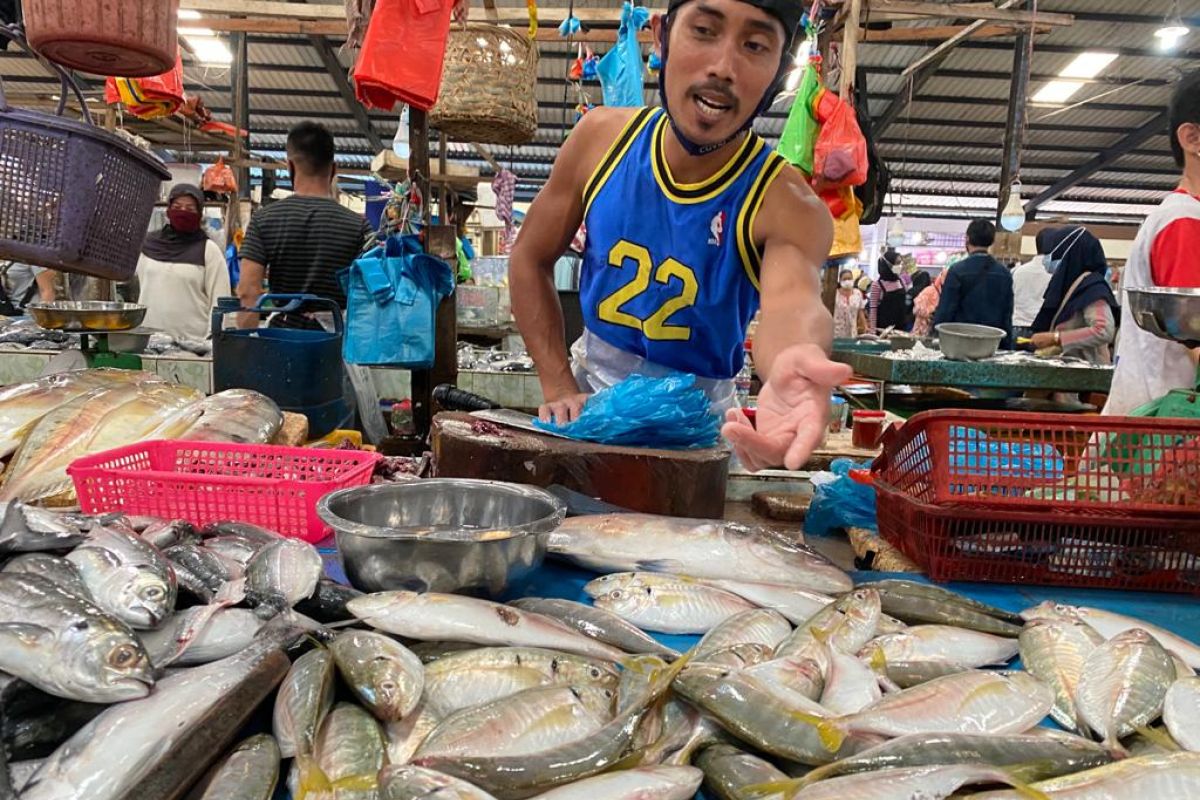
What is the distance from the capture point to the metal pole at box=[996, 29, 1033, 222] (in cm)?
834

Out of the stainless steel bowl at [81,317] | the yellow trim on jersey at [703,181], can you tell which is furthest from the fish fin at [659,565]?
the stainless steel bowl at [81,317]

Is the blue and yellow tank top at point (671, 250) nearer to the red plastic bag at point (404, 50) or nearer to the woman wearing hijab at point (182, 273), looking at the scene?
the red plastic bag at point (404, 50)

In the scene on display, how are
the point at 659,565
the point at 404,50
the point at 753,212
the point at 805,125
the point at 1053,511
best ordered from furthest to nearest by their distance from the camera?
the point at 805,125, the point at 404,50, the point at 753,212, the point at 1053,511, the point at 659,565

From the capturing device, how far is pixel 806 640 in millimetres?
1455

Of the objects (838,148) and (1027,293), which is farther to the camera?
(1027,293)

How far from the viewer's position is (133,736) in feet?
3.54

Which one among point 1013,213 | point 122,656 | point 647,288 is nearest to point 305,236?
point 647,288

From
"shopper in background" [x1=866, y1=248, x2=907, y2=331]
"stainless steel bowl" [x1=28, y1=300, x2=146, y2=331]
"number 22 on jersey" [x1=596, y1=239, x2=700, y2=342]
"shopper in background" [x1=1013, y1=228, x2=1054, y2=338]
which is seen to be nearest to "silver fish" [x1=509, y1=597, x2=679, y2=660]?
"number 22 on jersey" [x1=596, y1=239, x2=700, y2=342]

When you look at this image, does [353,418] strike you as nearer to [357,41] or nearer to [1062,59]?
[357,41]

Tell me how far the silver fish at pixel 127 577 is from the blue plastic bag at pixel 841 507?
6.55 ft

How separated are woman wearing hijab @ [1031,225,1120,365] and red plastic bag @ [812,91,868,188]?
3055 millimetres

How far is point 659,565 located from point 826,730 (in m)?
0.72

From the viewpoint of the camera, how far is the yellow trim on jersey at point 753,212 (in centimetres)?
249

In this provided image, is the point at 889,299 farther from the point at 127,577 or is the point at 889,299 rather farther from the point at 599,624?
the point at 127,577
